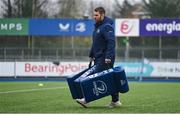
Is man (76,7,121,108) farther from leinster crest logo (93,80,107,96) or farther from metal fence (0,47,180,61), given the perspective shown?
metal fence (0,47,180,61)

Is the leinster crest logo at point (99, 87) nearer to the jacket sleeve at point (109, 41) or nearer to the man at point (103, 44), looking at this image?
the man at point (103, 44)

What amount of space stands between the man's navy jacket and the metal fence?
2618 centimetres

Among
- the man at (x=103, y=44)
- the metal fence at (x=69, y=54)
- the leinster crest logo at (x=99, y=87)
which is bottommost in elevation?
the metal fence at (x=69, y=54)

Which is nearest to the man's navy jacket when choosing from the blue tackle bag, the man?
the man

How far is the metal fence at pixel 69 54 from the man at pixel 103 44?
85.9 feet

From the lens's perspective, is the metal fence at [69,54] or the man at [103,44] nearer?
the man at [103,44]

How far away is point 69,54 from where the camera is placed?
40375 millimetres

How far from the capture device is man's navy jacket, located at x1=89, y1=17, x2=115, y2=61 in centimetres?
1148

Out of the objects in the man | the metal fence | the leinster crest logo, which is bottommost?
the metal fence

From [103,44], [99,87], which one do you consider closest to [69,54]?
[103,44]

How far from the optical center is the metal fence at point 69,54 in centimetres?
3819

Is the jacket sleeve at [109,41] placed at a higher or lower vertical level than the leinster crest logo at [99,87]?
higher

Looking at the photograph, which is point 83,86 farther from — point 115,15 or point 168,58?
point 115,15

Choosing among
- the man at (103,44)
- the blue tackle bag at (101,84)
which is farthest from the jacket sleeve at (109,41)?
the blue tackle bag at (101,84)
